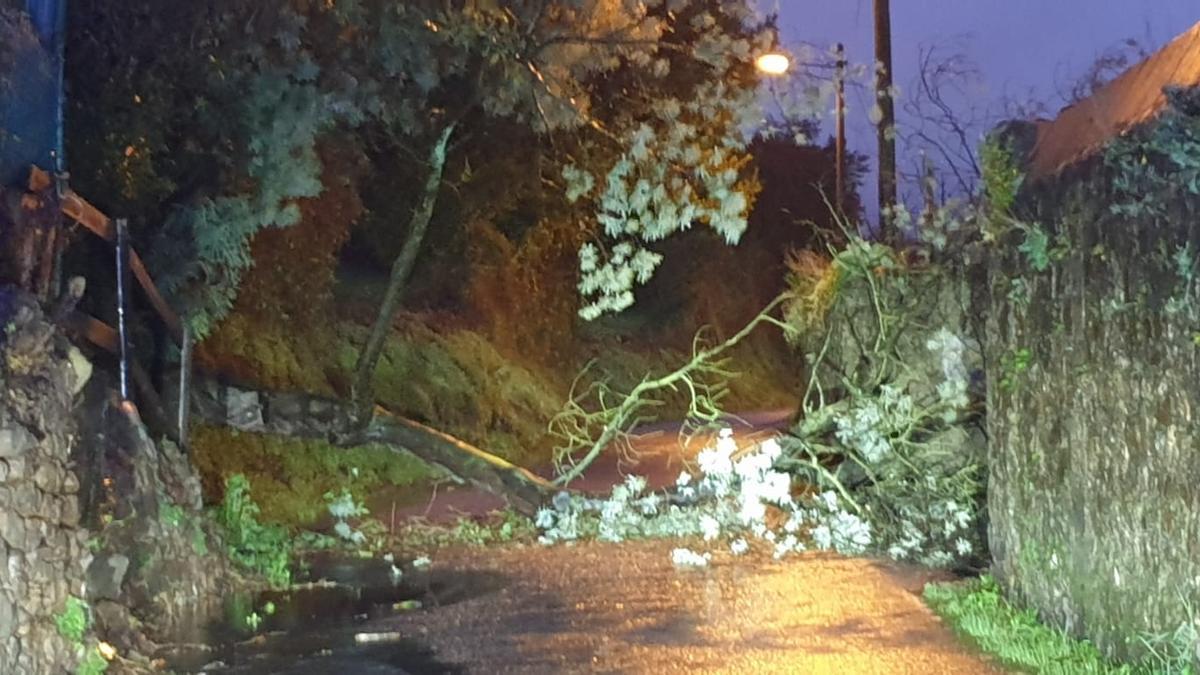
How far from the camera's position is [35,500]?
19.3ft

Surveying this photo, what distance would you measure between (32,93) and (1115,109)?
6.65 m

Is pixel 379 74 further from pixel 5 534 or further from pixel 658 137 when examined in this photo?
pixel 5 534

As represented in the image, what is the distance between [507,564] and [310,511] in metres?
3.35

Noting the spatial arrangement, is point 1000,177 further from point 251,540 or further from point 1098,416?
point 251,540

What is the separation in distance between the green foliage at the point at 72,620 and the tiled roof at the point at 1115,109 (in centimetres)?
593

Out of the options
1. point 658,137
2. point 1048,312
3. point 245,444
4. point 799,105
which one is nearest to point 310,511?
point 245,444

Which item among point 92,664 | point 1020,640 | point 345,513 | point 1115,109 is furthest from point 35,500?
point 345,513

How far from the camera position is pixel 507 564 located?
1066 centimetres

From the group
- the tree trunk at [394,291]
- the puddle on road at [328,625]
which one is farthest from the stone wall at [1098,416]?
the tree trunk at [394,291]

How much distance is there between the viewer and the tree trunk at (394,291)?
12.7 m

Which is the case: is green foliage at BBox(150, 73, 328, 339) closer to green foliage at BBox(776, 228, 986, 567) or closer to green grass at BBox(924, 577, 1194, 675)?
green foliage at BBox(776, 228, 986, 567)

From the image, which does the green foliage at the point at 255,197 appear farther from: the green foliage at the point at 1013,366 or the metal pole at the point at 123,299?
the green foliage at the point at 1013,366

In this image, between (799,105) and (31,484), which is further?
(799,105)

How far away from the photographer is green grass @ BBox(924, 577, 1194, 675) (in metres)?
6.11
